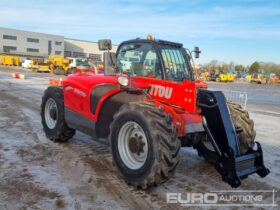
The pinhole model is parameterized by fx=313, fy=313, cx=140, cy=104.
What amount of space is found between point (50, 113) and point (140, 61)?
257cm

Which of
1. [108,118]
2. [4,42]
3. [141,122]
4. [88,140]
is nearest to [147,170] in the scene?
[141,122]

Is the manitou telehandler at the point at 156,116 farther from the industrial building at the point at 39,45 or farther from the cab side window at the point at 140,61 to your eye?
the industrial building at the point at 39,45

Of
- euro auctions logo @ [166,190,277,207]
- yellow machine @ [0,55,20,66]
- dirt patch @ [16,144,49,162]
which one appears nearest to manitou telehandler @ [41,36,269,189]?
euro auctions logo @ [166,190,277,207]

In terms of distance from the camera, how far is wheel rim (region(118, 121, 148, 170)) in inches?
166

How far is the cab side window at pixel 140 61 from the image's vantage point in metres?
4.88

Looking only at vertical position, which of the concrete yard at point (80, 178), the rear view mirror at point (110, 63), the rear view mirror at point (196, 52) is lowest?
the concrete yard at point (80, 178)

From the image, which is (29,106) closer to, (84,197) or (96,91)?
(96,91)

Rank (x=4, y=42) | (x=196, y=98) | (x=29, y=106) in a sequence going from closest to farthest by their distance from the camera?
(x=196, y=98) < (x=29, y=106) < (x=4, y=42)

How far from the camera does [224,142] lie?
13.4 ft

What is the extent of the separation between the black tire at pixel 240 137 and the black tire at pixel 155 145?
2.15 feet

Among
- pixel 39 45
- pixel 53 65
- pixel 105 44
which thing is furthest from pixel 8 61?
pixel 105 44

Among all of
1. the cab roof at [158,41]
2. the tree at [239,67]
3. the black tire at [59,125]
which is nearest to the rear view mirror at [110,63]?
the cab roof at [158,41]

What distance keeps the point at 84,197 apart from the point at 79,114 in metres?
1.97

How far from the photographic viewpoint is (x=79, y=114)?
18.1 ft
